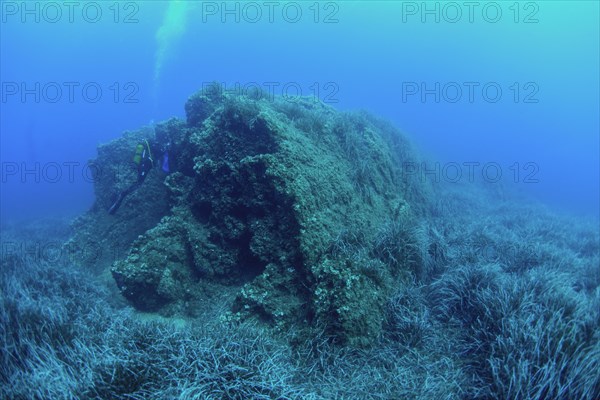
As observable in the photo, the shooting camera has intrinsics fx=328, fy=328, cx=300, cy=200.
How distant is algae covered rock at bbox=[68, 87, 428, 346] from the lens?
495cm

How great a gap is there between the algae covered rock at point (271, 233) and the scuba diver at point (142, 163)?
144 centimetres

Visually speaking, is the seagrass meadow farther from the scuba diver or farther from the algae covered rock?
the scuba diver

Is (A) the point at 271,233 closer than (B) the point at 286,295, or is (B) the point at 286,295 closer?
(B) the point at 286,295

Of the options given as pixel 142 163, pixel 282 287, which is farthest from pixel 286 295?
pixel 142 163

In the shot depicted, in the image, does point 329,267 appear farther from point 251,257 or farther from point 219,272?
point 219,272

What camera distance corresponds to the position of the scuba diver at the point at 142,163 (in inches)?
350

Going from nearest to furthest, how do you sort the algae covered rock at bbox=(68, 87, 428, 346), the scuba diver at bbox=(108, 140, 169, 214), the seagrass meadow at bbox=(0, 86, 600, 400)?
the seagrass meadow at bbox=(0, 86, 600, 400) → the algae covered rock at bbox=(68, 87, 428, 346) → the scuba diver at bbox=(108, 140, 169, 214)

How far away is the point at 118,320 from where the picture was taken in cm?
441

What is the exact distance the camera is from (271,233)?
5.85 metres

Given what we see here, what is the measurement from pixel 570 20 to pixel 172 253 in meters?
185

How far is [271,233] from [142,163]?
5273 millimetres

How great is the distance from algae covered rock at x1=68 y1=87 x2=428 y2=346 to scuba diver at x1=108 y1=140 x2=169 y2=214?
4.72 feet

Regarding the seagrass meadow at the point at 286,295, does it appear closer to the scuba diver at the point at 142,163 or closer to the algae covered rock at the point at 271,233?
the algae covered rock at the point at 271,233

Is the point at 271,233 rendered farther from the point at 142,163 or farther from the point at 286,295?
the point at 142,163
